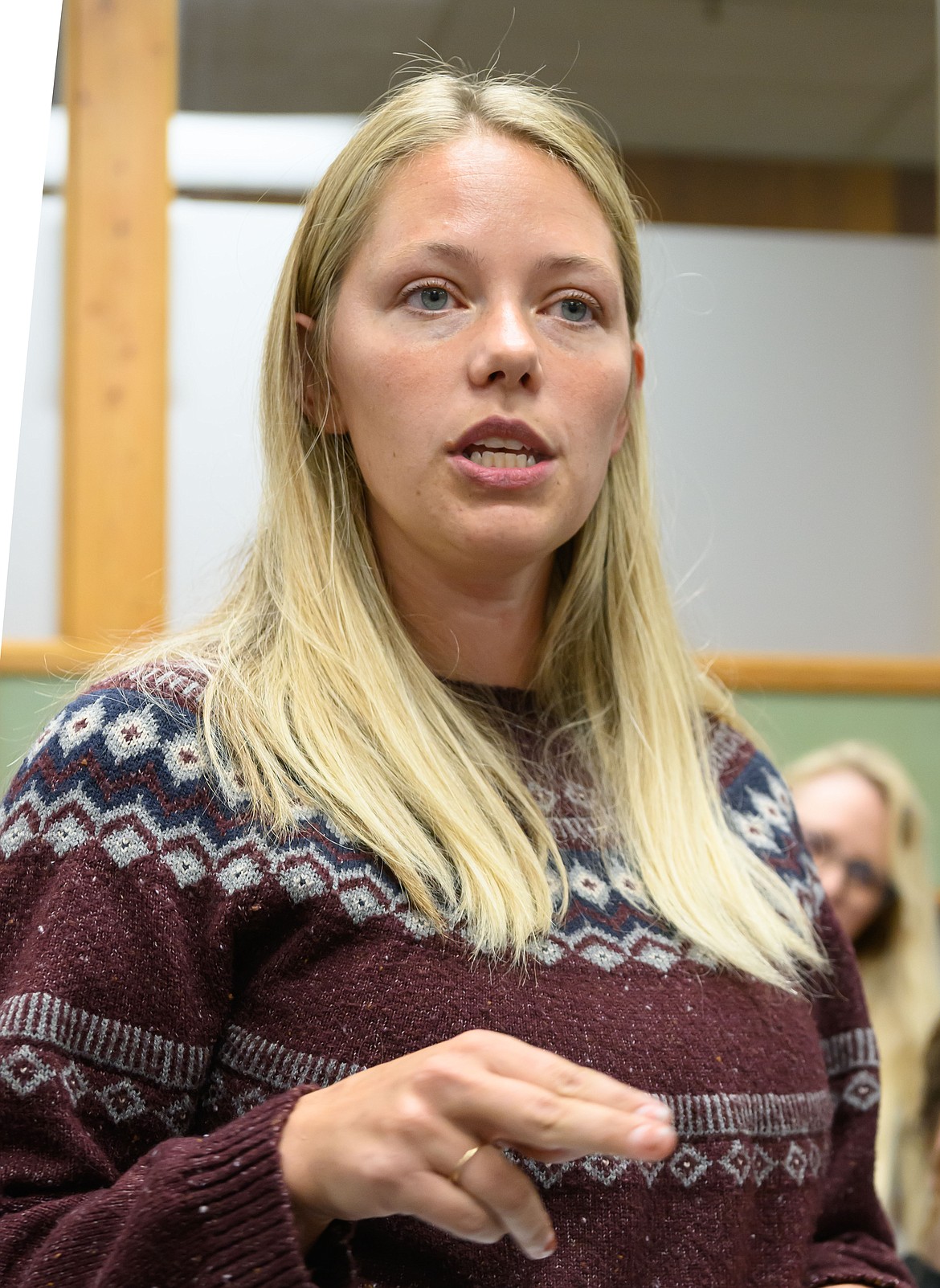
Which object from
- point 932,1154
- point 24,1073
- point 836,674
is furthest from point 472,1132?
point 836,674

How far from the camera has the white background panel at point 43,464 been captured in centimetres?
264

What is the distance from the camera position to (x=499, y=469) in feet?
3.14

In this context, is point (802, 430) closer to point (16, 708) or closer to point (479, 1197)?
point (16, 708)

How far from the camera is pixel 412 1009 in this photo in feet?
2.76

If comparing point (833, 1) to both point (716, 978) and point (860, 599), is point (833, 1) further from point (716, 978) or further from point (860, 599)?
point (716, 978)

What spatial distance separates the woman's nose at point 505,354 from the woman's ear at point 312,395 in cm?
14

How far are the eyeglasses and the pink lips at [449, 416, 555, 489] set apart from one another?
5.10ft

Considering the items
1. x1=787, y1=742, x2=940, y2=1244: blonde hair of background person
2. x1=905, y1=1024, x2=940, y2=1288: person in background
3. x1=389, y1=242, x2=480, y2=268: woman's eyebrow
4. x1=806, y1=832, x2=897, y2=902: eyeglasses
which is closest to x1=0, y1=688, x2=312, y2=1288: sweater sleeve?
x1=389, y1=242, x2=480, y2=268: woman's eyebrow

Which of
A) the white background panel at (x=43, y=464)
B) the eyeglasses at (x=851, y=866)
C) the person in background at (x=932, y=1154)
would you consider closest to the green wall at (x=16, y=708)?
the white background panel at (x=43, y=464)

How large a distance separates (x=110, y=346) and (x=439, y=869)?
1.98m

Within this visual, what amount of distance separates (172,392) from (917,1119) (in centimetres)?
178

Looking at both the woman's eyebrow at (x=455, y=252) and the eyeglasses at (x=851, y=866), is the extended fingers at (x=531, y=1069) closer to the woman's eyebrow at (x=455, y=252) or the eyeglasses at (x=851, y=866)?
the woman's eyebrow at (x=455, y=252)

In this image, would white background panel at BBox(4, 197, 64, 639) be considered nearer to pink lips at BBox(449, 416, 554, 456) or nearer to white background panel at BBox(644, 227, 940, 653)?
white background panel at BBox(644, 227, 940, 653)

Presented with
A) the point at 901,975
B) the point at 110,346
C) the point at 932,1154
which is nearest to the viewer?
the point at 932,1154
